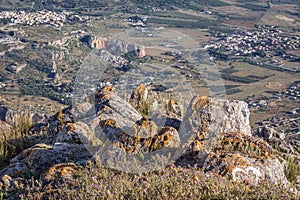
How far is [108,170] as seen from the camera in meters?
6.53

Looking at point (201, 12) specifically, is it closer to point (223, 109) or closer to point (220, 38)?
point (220, 38)

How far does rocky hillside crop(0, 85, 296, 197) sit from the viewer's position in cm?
670

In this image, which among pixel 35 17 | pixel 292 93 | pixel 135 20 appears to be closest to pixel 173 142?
pixel 292 93

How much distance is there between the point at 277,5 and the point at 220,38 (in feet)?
229

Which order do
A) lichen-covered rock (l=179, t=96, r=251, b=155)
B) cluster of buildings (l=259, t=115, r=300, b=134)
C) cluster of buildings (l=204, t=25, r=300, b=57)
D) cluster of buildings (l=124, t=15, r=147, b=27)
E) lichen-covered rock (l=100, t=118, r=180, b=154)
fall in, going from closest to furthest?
lichen-covered rock (l=100, t=118, r=180, b=154)
lichen-covered rock (l=179, t=96, r=251, b=155)
cluster of buildings (l=259, t=115, r=300, b=134)
cluster of buildings (l=204, t=25, r=300, b=57)
cluster of buildings (l=124, t=15, r=147, b=27)

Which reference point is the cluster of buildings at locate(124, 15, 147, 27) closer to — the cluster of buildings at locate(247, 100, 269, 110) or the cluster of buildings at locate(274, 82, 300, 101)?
the cluster of buildings at locate(274, 82, 300, 101)

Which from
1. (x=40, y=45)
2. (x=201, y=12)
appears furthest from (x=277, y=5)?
(x=40, y=45)

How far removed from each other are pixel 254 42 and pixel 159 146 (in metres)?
129

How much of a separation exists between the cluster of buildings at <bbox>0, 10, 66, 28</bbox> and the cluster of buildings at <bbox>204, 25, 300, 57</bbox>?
47729 mm

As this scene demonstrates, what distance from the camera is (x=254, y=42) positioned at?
13175 centimetres

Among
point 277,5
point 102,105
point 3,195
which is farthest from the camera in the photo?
point 277,5

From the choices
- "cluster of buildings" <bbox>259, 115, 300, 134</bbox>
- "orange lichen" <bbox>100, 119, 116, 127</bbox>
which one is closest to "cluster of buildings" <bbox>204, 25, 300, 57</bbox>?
"cluster of buildings" <bbox>259, 115, 300, 134</bbox>

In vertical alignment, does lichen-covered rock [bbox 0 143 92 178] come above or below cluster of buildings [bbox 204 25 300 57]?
above

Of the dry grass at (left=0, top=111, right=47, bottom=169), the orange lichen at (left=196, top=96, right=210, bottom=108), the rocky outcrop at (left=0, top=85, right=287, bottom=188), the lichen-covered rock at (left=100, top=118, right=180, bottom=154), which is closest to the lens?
the rocky outcrop at (left=0, top=85, right=287, bottom=188)
